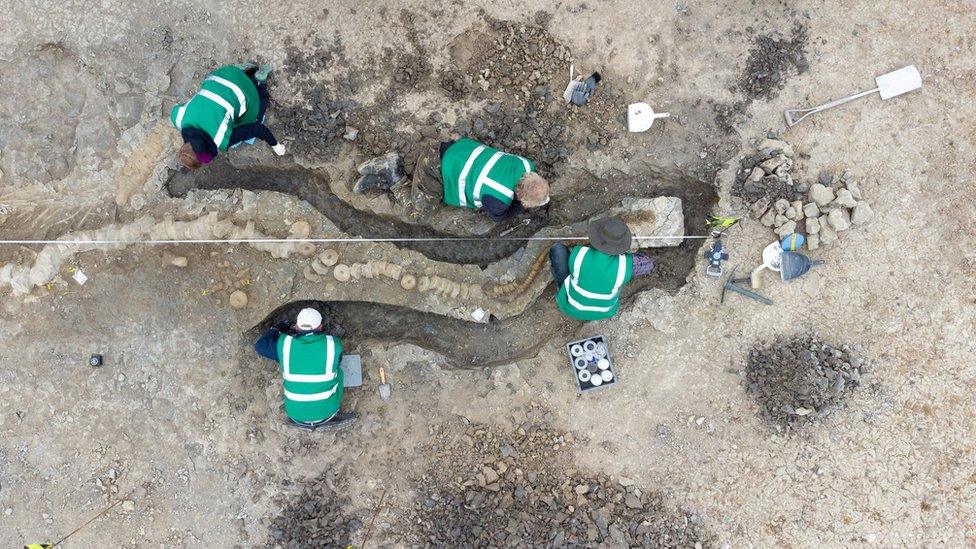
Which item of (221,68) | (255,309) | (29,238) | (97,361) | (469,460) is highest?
(221,68)

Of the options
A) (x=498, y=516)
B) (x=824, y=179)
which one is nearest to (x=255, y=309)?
(x=498, y=516)

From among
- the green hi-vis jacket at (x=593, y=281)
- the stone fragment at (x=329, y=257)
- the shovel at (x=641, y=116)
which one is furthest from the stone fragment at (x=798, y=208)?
the stone fragment at (x=329, y=257)

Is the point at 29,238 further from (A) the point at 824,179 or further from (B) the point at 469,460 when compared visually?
(A) the point at 824,179

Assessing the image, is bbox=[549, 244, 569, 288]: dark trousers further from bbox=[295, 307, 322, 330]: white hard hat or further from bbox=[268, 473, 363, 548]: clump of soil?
bbox=[268, 473, 363, 548]: clump of soil

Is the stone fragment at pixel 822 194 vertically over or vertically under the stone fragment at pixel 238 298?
over

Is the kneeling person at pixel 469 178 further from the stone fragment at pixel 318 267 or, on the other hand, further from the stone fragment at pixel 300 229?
the stone fragment at pixel 318 267

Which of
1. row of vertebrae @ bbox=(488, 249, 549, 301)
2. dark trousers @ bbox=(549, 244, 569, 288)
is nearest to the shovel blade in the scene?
dark trousers @ bbox=(549, 244, 569, 288)

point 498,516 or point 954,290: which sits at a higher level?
point 954,290
